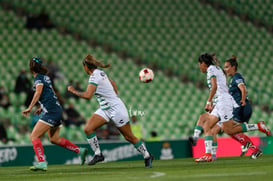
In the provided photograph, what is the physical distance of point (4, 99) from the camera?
17219mm

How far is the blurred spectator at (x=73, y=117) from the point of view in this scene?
17.0 metres

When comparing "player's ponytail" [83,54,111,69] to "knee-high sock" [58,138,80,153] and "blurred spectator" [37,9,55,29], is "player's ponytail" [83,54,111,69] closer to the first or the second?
"knee-high sock" [58,138,80,153]

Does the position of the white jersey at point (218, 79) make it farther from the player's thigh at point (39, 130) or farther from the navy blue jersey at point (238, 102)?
the player's thigh at point (39, 130)

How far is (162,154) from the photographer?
16.5 metres

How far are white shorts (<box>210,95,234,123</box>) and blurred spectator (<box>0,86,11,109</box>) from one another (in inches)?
296

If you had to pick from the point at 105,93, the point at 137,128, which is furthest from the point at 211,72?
the point at 137,128

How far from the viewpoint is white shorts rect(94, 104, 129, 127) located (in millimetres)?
9836

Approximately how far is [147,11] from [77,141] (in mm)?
8996

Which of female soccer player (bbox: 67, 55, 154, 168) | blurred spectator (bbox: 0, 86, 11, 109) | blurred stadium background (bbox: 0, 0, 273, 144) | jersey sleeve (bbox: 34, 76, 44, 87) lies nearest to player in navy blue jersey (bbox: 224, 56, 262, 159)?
female soccer player (bbox: 67, 55, 154, 168)

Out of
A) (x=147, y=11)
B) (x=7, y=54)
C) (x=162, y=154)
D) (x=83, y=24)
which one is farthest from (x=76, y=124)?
(x=147, y=11)

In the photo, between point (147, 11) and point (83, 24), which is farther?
point (147, 11)

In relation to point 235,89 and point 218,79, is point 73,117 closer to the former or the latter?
point 235,89

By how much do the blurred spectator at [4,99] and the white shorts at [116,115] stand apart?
24.9ft

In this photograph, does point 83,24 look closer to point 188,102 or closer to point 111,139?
point 188,102
